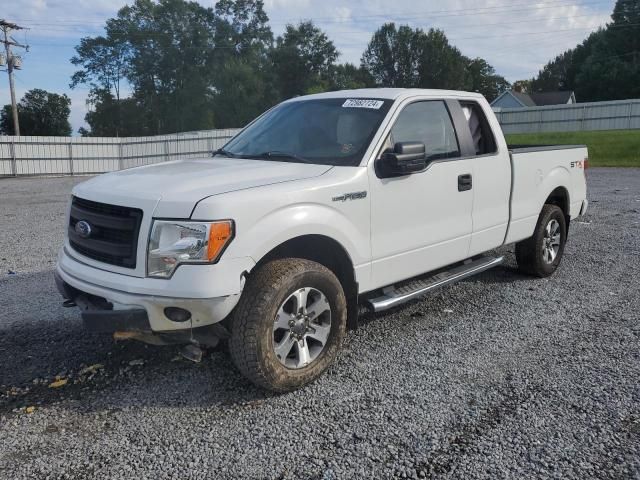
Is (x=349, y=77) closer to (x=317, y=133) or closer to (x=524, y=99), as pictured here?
(x=524, y=99)

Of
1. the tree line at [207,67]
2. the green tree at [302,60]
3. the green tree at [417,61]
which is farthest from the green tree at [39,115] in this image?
the green tree at [417,61]

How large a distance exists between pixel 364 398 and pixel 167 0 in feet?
240

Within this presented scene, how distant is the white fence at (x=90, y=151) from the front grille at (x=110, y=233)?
22.2 metres

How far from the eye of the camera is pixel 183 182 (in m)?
3.62

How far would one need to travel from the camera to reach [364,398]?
366cm

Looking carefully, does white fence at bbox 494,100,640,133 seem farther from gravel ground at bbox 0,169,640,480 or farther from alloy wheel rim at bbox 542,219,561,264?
gravel ground at bbox 0,169,640,480

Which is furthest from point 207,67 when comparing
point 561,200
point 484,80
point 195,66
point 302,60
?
point 561,200

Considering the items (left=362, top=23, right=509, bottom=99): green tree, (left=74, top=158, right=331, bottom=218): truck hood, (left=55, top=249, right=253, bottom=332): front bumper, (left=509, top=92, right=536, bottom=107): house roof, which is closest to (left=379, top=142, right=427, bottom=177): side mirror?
(left=74, top=158, right=331, bottom=218): truck hood

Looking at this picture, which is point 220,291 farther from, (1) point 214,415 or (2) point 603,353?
(2) point 603,353

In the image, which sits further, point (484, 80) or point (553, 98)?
point (484, 80)

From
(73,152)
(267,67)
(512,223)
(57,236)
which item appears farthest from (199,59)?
(512,223)

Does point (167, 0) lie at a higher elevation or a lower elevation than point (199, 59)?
higher

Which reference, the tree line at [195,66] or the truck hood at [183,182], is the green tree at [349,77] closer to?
the tree line at [195,66]

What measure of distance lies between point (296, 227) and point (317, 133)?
1.30 m
